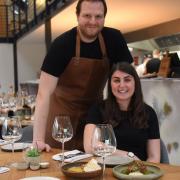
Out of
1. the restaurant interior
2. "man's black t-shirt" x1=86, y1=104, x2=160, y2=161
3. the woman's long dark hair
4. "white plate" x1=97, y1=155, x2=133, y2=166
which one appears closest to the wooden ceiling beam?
the restaurant interior

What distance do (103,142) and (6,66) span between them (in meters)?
11.1

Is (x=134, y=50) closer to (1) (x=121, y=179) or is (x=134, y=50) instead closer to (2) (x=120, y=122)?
(2) (x=120, y=122)

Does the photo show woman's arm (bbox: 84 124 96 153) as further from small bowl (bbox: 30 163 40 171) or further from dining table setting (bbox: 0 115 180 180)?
small bowl (bbox: 30 163 40 171)

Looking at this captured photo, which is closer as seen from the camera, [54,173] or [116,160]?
[54,173]

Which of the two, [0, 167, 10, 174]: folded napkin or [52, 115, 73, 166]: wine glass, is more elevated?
[52, 115, 73, 166]: wine glass

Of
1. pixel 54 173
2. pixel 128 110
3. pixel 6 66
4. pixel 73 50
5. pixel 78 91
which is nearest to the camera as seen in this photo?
pixel 54 173

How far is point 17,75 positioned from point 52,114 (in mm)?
9805

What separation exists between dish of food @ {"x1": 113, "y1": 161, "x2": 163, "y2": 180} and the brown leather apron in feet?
3.67

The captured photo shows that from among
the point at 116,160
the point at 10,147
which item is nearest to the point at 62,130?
the point at 116,160

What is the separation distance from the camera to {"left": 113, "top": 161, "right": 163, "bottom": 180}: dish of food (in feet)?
6.03

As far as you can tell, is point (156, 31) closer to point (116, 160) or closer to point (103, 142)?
point (116, 160)

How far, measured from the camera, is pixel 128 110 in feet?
9.08

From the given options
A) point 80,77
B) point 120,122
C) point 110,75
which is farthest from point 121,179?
point 80,77

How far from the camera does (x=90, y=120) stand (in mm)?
2738
